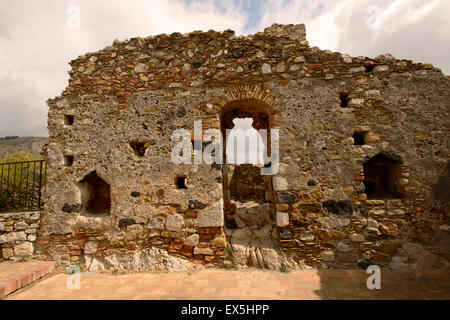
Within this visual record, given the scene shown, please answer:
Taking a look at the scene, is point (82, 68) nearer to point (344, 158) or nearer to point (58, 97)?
point (58, 97)

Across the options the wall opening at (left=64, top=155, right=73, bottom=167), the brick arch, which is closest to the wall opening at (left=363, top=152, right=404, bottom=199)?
the brick arch

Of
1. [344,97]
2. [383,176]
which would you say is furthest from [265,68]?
[383,176]

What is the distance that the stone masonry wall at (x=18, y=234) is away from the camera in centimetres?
387

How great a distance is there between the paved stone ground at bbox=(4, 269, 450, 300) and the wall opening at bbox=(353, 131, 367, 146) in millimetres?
2138

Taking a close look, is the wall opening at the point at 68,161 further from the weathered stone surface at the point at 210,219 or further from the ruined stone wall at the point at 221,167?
the weathered stone surface at the point at 210,219

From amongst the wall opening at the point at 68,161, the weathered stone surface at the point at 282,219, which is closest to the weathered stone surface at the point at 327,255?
the weathered stone surface at the point at 282,219

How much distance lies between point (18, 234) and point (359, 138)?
21.2 feet

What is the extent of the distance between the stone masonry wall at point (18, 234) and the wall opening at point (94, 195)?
2.66 feet

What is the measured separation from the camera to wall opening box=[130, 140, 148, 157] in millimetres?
3967

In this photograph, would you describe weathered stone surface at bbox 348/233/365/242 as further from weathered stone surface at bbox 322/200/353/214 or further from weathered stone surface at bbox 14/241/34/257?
weathered stone surface at bbox 14/241/34/257

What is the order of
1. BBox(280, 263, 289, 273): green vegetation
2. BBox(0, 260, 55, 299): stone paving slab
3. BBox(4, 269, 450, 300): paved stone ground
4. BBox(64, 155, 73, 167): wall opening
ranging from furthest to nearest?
BBox(64, 155, 73, 167): wall opening, BBox(280, 263, 289, 273): green vegetation, BBox(0, 260, 55, 299): stone paving slab, BBox(4, 269, 450, 300): paved stone ground

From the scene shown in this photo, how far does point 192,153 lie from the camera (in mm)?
Answer: 3822

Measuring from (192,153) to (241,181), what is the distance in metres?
3.55

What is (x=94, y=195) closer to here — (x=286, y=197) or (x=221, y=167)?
(x=221, y=167)
